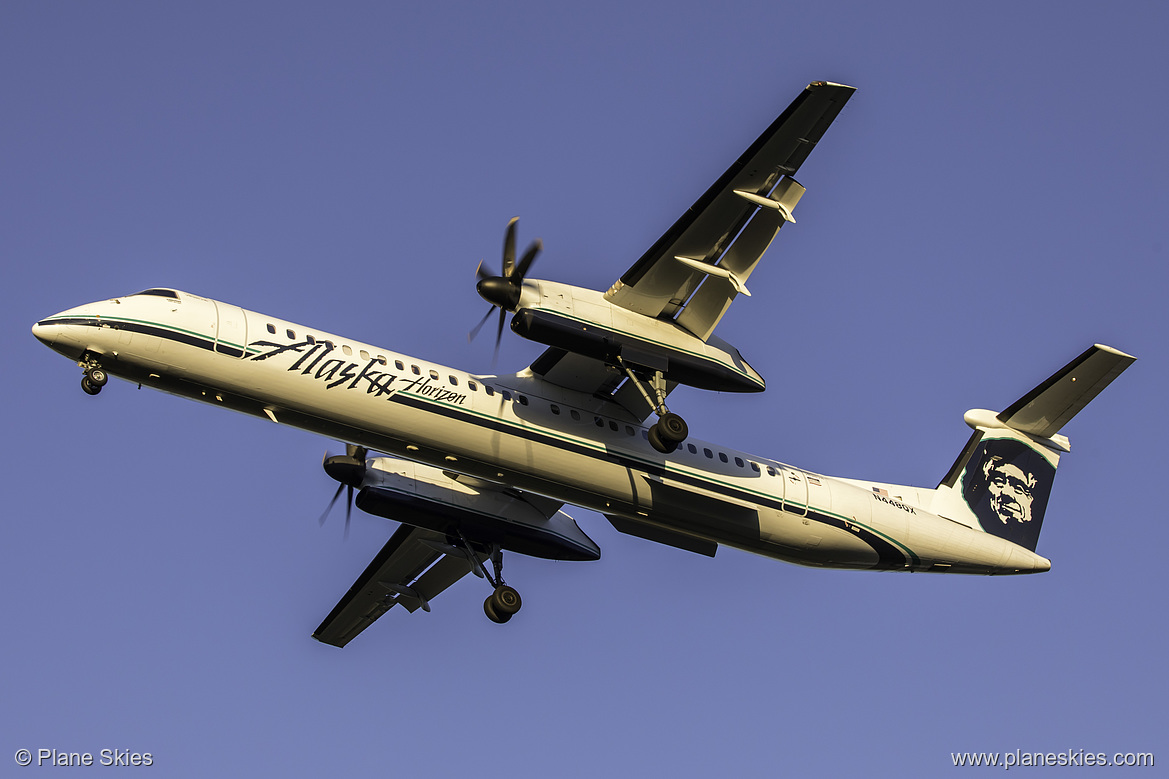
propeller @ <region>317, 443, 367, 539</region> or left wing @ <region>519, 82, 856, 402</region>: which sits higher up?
left wing @ <region>519, 82, 856, 402</region>

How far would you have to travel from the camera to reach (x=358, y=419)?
1803 cm

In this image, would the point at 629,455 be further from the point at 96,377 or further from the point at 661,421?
the point at 96,377

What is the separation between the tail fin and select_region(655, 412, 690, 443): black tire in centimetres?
641

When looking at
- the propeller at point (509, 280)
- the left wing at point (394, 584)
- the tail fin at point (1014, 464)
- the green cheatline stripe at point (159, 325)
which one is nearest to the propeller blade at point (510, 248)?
the propeller at point (509, 280)

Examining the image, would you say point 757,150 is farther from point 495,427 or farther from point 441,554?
point 441,554

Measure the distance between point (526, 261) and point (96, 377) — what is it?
6476 millimetres

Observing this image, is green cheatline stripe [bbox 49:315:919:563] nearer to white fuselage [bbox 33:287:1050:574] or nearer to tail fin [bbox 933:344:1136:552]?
white fuselage [bbox 33:287:1050:574]

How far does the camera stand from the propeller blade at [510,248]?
17906mm

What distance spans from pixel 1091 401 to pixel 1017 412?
142 centimetres

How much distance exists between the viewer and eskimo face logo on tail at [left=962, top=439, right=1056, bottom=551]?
74.5ft

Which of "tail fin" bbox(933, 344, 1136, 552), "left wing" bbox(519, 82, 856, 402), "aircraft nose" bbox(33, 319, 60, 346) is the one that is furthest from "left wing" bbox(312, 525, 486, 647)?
"tail fin" bbox(933, 344, 1136, 552)

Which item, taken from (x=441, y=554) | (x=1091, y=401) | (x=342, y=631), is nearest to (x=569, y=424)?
(x=441, y=554)

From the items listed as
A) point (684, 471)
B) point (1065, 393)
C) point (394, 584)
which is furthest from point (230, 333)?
point (1065, 393)

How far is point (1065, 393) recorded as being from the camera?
2230 centimetres
